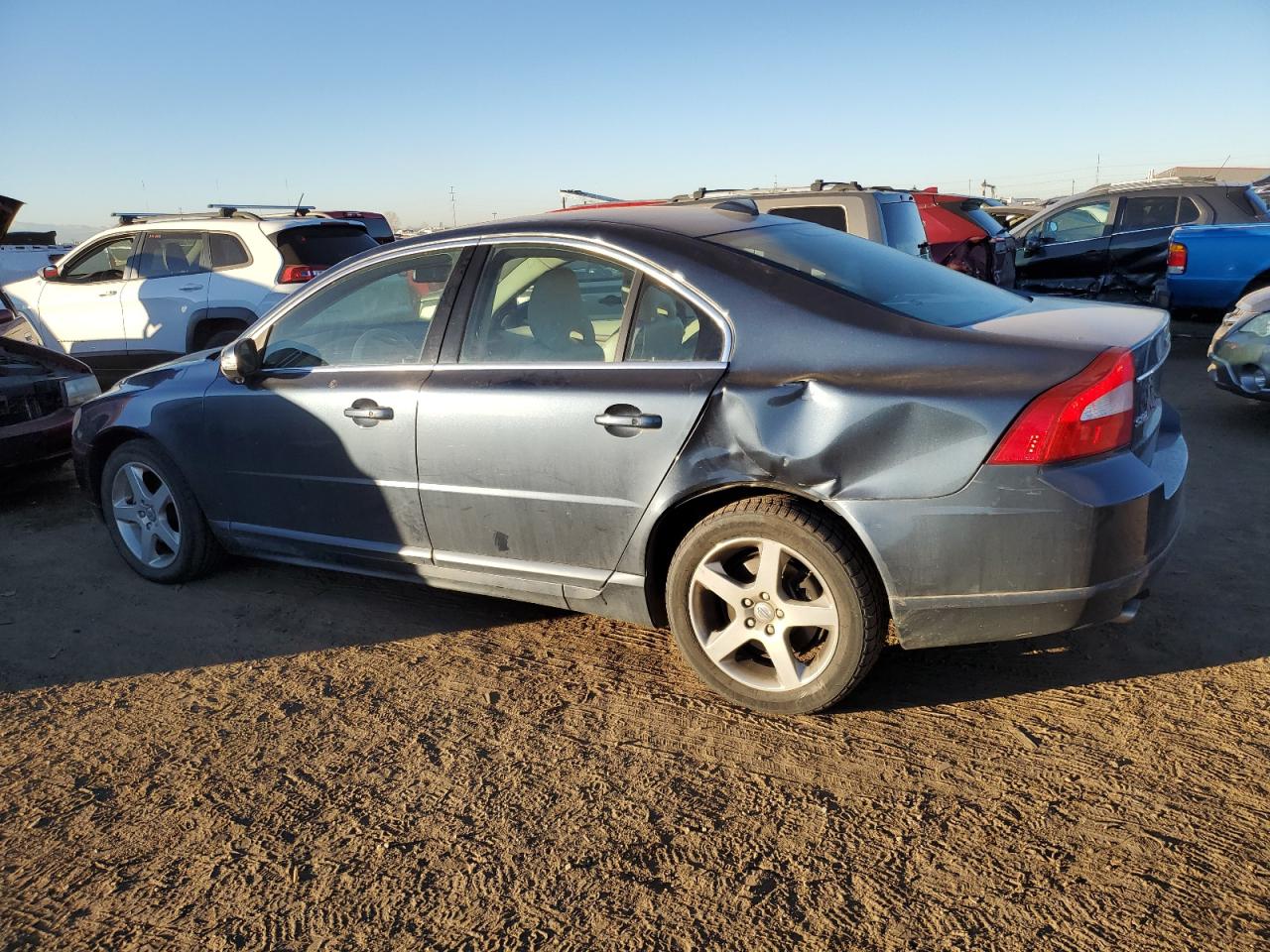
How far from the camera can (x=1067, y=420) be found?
2793 mm

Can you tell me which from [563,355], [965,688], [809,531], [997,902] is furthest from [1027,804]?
[563,355]

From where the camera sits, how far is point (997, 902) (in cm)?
236

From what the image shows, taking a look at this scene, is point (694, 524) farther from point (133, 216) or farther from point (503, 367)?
point (133, 216)

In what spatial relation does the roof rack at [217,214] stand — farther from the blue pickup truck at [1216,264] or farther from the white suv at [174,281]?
the blue pickup truck at [1216,264]

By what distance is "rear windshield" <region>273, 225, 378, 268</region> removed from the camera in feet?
29.3

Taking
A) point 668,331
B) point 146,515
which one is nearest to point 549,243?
point 668,331

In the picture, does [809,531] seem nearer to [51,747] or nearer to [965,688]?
[965,688]

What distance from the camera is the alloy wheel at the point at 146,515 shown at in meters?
4.75

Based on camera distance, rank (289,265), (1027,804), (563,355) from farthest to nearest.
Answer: (289,265), (563,355), (1027,804)

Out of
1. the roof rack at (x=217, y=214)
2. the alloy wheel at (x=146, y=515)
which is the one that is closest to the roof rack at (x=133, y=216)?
the roof rack at (x=217, y=214)

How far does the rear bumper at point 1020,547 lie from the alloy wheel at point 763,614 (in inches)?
Answer: 10.2

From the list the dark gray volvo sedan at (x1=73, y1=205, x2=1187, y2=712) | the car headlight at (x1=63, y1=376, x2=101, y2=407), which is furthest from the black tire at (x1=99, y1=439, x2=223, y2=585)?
the car headlight at (x1=63, y1=376, x2=101, y2=407)

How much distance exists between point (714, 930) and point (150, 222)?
950 cm

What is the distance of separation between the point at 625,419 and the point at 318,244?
6.80m
